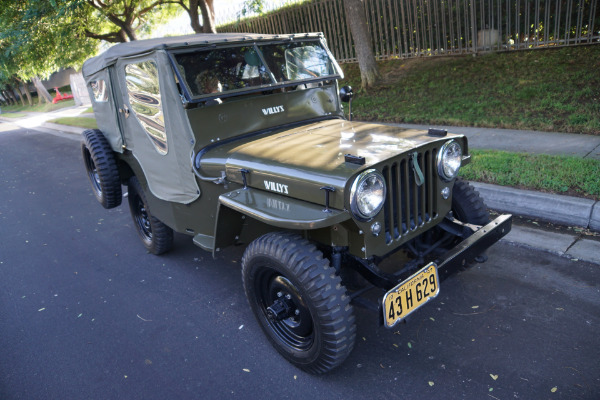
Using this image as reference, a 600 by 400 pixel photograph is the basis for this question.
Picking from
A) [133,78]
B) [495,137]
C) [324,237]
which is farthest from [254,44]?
[495,137]

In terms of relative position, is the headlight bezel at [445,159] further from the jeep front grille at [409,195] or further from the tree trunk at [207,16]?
the tree trunk at [207,16]

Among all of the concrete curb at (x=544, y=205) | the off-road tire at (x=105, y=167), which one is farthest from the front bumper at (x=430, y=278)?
the off-road tire at (x=105, y=167)

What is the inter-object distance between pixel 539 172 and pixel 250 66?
335cm

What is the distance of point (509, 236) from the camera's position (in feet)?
13.8

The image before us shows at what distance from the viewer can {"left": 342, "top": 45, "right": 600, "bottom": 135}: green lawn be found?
6793 mm

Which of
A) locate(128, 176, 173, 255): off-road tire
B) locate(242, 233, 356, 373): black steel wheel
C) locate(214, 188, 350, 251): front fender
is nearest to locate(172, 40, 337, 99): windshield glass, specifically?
locate(214, 188, 350, 251): front fender

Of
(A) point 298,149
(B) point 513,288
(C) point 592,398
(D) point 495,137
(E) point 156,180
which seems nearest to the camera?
(C) point 592,398

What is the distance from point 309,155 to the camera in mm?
2889

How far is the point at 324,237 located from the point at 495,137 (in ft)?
15.8

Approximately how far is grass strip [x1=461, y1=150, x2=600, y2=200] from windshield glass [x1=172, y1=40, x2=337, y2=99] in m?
2.27

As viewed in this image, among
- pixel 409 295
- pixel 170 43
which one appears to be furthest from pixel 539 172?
pixel 170 43

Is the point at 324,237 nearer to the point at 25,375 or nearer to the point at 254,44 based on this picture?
the point at 254,44

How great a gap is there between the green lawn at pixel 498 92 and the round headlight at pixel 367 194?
5.06 metres

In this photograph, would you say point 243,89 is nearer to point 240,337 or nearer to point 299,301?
point 299,301
